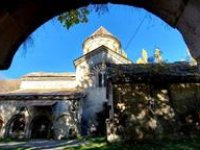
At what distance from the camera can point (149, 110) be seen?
14.7 m

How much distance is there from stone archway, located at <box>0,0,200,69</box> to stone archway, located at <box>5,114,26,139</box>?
20.9 metres

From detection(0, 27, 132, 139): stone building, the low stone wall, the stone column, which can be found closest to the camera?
the stone column

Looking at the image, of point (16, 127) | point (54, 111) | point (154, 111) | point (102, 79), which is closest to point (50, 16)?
point (154, 111)

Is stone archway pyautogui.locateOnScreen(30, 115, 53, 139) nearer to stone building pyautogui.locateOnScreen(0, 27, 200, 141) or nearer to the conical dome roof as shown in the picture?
stone building pyautogui.locateOnScreen(0, 27, 200, 141)

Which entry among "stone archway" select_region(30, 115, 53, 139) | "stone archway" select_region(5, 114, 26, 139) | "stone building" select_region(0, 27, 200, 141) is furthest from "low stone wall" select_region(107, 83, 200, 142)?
"stone archway" select_region(5, 114, 26, 139)

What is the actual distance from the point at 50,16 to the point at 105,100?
68.6ft

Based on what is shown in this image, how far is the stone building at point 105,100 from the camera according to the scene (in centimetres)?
1441

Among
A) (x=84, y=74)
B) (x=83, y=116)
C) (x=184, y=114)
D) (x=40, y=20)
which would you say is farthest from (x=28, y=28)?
(x=84, y=74)

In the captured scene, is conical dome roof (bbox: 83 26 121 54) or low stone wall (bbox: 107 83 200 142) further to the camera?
conical dome roof (bbox: 83 26 121 54)

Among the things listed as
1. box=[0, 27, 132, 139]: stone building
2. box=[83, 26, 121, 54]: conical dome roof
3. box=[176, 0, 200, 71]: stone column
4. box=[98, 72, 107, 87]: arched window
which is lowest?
box=[176, 0, 200, 71]: stone column

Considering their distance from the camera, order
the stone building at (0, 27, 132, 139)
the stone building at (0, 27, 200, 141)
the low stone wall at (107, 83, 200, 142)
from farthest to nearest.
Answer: the stone building at (0, 27, 132, 139)
the stone building at (0, 27, 200, 141)
the low stone wall at (107, 83, 200, 142)

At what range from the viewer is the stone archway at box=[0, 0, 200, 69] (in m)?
2.29

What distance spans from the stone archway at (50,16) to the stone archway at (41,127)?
20512 millimetres

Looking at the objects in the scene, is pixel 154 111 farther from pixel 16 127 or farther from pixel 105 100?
pixel 16 127
